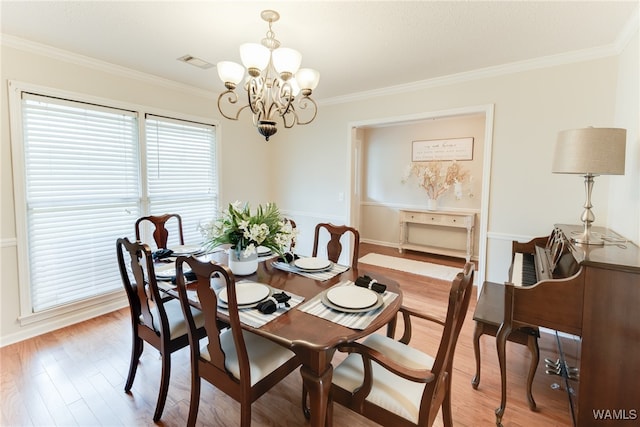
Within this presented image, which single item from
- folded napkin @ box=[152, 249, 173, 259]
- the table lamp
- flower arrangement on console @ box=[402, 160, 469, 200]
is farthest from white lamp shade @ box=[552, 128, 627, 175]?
flower arrangement on console @ box=[402, 160, 469, 200]

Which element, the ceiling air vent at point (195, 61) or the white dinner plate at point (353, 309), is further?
the ceiling air vent at point (195, 61)

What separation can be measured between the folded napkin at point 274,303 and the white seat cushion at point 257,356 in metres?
0.26

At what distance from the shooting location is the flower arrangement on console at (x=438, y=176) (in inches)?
205

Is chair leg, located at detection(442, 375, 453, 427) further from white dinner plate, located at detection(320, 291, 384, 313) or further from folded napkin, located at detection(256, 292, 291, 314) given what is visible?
folded napkin, located at detection(256, 292, 291, 314)

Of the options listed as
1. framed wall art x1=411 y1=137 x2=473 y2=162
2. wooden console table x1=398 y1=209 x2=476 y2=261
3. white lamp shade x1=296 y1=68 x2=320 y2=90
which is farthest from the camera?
framed wall art x1=411 y1=137 x2=473 y2=162

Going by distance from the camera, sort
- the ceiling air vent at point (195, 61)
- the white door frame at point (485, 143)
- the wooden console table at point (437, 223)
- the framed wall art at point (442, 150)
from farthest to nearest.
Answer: the framed wall art at point (442, 150), the wooden console table at point (437, 223), the white door frame at point (485, 143), the ceiling air vent at point (195, 61)

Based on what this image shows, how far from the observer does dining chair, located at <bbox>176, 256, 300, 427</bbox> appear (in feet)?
4.32

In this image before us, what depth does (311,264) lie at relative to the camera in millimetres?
2168

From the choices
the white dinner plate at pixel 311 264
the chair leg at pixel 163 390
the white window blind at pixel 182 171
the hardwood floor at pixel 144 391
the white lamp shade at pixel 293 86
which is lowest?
the hardwood floor at pixel 144 391

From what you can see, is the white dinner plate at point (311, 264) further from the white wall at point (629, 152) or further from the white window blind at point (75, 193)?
the white window blind at point (75, 193)

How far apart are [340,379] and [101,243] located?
110 inches

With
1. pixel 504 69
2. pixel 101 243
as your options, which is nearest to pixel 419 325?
pixel 504 69

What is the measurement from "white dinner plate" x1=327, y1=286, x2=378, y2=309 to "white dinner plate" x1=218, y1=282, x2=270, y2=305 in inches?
14.3

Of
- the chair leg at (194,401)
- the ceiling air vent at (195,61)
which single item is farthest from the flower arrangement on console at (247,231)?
the ceiling air vent at (195,61)
